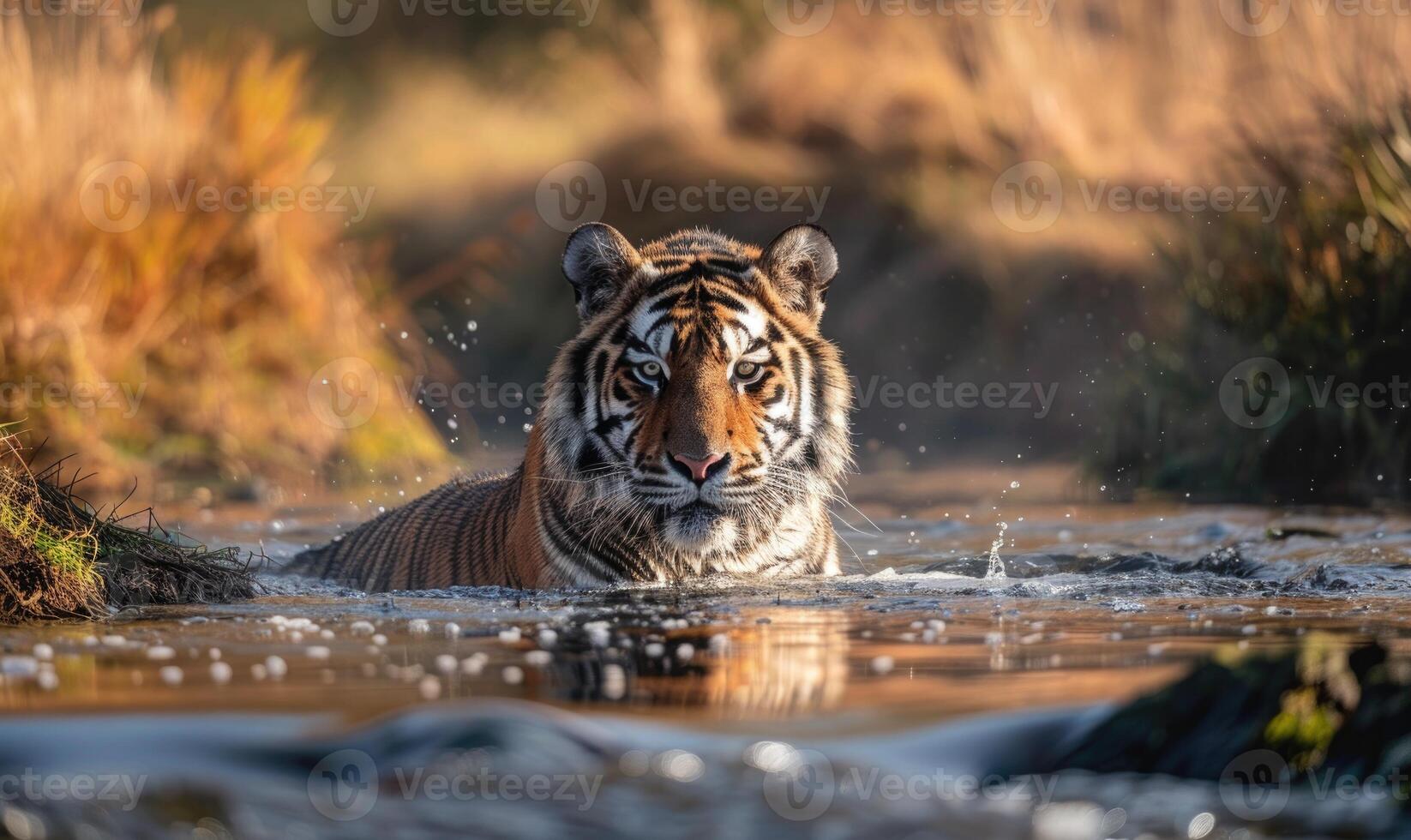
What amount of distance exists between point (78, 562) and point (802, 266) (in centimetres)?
270

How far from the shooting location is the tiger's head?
5766 mm

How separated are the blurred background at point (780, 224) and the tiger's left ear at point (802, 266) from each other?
425 centimetres

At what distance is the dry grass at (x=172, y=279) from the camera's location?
407 inches

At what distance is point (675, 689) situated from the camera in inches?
165

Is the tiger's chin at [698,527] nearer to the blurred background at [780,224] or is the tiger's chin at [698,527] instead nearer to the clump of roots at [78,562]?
the clump of roots at [78,562]

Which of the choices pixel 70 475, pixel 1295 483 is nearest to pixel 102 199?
pixel 70 475

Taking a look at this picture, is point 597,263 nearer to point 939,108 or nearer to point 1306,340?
point 1306,340

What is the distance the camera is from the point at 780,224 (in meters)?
15.4

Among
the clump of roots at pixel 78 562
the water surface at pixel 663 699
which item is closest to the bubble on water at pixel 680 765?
the water surface at pixel 663 699

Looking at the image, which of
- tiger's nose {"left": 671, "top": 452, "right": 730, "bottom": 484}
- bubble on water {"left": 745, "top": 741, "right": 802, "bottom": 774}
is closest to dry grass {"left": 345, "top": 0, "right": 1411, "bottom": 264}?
tiger's nose {"left": 671, "top": 452, "right": 730, "bottom": 484}

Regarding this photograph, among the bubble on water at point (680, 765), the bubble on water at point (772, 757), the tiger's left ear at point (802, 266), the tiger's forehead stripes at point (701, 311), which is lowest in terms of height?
the bubble on water at point (680, 765)

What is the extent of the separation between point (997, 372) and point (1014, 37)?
10.5 ft

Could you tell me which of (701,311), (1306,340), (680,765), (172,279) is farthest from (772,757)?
(172,279)

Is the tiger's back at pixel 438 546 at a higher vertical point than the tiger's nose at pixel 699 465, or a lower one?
lower
